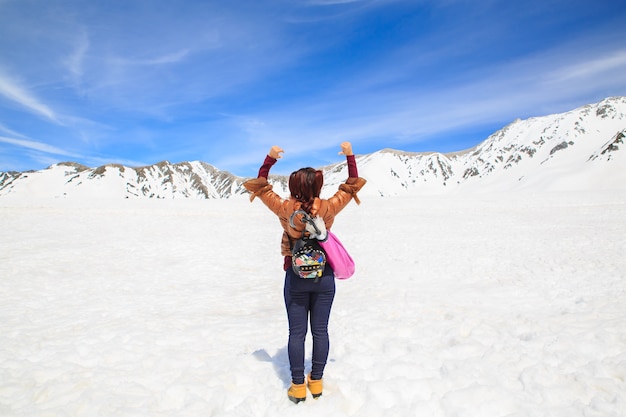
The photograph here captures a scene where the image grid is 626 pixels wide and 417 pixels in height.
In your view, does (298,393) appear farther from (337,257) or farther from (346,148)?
(346,148)

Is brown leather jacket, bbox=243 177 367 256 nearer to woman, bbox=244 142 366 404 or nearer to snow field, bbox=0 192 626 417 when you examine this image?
woman, bbox=244 142 366 404

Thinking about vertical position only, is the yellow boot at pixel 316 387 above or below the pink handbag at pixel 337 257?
below

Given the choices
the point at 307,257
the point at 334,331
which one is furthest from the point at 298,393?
the point at 334,331

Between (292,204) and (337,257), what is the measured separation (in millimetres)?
853

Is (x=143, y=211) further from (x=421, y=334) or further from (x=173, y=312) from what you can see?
→ (x=421, y=334)

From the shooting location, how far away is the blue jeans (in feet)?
14.1

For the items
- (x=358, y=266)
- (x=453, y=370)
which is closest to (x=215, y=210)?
(x=358, y=266)

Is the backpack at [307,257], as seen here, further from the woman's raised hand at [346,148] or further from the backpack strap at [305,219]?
the woman's raised hand at [346,148]

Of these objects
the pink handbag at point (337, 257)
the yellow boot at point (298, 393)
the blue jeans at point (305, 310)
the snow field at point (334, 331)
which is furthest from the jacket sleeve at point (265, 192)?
the snow field at point (334, 331)

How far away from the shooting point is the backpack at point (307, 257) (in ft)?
13.5

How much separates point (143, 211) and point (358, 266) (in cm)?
2720

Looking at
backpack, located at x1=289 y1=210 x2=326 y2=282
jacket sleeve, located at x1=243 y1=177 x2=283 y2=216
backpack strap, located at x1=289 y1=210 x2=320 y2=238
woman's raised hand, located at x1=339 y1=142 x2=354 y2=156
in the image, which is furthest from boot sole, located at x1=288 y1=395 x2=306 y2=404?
woman's raised hand, located at x1=339 y1=142 x2=354 y2=156

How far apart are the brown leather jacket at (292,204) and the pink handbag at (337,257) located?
24cm

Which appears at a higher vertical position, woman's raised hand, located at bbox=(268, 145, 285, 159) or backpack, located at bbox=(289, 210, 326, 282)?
woman's raised hand, located at bbox=(268, 145, 285, 159)
